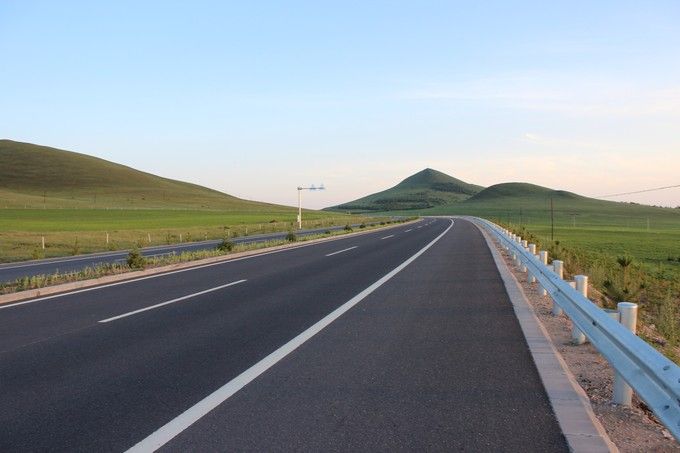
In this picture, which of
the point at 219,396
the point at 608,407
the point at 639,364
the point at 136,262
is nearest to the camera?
the point at 639,364

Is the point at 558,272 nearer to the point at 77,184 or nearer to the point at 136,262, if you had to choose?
the point at 136,262

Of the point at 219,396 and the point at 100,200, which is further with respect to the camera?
the point at 100,200

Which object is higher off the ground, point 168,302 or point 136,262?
point 136,262

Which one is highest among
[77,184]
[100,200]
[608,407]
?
[77,184]

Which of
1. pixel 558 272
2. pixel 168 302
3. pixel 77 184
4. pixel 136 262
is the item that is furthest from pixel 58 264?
pixel 77 184

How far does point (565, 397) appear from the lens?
5.29 m

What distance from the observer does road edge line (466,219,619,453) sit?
168 inches

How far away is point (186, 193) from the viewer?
14875 centimetres

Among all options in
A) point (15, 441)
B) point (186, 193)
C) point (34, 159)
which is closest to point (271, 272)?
point (15, 441)

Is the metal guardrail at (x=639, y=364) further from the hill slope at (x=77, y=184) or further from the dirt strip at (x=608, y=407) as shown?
the hill slope at (x=77, y=184)

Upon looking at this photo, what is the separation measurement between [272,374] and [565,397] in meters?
2.80

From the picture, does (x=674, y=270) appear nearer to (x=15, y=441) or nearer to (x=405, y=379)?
(x=405, y=379)

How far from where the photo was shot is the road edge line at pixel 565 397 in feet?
14.0

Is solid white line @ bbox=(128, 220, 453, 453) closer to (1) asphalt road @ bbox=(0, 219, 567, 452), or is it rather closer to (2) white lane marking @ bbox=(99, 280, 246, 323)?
(1) asphalt road @ bbox=(0, 219, 567, 452)
